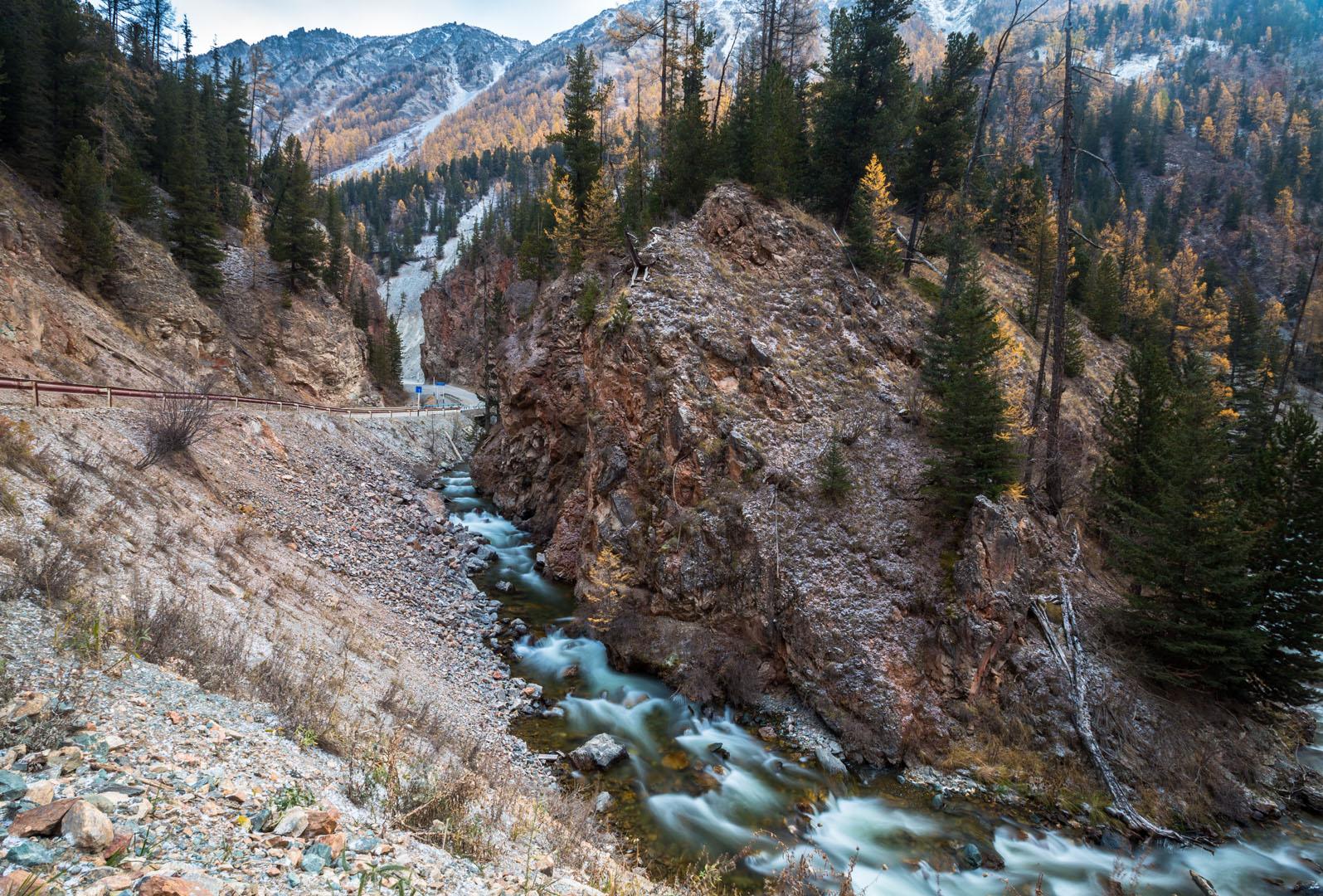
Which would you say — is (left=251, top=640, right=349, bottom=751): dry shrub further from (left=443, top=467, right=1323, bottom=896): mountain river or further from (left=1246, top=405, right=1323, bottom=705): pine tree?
(left=1246, top=405, right=1323, bottom=705): pine tree

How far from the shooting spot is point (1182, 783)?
10039mm

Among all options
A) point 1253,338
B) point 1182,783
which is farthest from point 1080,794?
point 1253,338

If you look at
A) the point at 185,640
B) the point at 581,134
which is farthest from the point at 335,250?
the point at 185,640

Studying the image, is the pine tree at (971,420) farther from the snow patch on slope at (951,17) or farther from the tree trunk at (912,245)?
the snow patch on slope at (951,17)

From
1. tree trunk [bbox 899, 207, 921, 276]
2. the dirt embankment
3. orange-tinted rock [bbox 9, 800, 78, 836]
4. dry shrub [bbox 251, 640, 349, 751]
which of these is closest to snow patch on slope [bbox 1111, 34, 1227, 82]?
tree trunk [bbox 899, 207, 921, 276]

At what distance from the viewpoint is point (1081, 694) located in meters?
10.9

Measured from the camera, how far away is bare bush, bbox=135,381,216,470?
14082 mm

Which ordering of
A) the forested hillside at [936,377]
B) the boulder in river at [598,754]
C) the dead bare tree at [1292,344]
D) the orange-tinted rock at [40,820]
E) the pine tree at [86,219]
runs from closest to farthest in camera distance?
the orange-tinted rock at [40,820] < the boulder in river at [598,754] < the forested hillside at [936,377] < the pine tree at [86,219] < the dead bare tree at [1292,344]

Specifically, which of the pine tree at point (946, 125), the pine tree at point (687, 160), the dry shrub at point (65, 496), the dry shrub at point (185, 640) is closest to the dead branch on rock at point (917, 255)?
the pine tree at point (946, 125)

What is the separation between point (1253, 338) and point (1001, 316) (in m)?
35.6

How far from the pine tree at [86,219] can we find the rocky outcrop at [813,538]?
1944cm

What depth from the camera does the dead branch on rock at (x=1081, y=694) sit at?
9484 mm

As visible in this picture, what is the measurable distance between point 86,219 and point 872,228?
30.9 metres

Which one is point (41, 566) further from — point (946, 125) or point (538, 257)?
point (538, 257)
